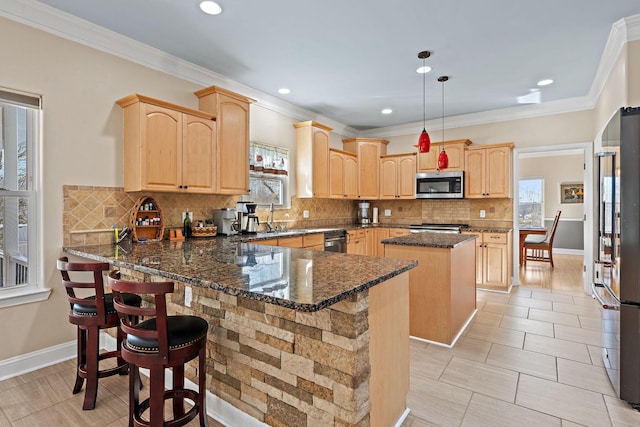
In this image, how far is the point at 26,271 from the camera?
265 centimetres

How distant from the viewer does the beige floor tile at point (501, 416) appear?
1.90 metres

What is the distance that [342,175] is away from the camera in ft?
18.6

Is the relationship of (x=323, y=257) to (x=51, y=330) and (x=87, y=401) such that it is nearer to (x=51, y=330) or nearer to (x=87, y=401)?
(x=87, y=401)

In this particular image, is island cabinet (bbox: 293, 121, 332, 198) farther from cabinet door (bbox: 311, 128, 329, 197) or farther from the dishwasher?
the dishwasher

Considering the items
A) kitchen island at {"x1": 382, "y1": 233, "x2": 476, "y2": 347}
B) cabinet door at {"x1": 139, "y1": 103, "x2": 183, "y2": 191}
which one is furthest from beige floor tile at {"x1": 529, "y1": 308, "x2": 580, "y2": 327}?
cabinet door at {"x1": 139, "y1": 103, "x2": 183, "y2": 191}

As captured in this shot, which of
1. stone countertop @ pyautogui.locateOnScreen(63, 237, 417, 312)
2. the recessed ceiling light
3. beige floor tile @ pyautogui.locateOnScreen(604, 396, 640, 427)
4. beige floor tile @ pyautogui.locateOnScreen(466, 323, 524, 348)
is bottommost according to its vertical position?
beige floor tile @ pyautogui.locateOnScreen(604, 396, 640, 427)

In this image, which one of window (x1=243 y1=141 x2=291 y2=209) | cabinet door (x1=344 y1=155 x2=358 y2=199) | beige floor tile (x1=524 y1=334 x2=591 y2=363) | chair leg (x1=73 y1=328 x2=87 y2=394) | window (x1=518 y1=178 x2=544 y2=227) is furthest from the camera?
window (x1=518 y1=178 x2=544 y2=227)

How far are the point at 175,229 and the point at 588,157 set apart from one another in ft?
18.2

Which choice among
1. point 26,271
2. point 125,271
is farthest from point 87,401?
point 26,271

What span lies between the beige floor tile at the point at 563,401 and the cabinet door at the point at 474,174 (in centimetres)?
341

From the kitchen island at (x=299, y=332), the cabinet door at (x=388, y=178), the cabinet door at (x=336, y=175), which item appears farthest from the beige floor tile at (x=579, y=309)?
the cabinet door at (x=336, y=175)

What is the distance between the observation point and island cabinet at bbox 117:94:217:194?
2.96 metres

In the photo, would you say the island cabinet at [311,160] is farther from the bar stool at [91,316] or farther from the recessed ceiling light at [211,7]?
the bar stool at [91,316]

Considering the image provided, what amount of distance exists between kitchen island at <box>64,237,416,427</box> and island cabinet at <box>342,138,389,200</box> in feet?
13.4
